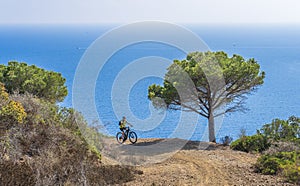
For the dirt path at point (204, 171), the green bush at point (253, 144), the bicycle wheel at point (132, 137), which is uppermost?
the bicycle wheel at point (132, 137)

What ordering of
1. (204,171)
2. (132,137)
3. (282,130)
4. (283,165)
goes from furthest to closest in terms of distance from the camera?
(132,137), (282,130), (204,171), (283,165)

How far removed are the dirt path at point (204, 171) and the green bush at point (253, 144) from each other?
3.72ft

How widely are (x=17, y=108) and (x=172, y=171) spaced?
527 centimetres

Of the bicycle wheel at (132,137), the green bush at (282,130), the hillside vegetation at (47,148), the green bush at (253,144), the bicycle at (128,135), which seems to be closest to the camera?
the hillside vegetation at (47,148)

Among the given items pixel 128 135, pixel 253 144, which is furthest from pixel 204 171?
pixel 128 135

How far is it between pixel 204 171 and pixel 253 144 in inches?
213

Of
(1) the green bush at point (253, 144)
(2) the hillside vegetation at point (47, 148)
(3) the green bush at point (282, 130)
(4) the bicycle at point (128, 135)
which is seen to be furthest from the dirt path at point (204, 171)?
(4) the bicycle at point (128, 135)

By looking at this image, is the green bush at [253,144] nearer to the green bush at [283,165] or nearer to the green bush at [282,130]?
the green bush at [282,130]

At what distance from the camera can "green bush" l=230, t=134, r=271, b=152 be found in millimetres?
16766

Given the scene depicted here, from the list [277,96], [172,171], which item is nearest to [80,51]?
[277,96]

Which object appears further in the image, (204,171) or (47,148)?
(204,171)

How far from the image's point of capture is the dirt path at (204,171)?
11.2 m

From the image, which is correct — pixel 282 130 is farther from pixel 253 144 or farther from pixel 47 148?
pixel 47 148

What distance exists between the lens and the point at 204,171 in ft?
40.8
